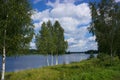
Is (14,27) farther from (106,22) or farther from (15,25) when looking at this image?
(106,22)

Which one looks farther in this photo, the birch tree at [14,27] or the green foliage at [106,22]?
the green foliage at [106,22]

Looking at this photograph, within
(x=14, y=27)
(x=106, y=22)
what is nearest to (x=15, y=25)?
(x=14, y=27)

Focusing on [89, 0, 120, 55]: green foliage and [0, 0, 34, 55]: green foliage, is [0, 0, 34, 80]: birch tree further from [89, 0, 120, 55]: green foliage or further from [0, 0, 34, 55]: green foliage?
[89, 0, 120, 55]: green foliage

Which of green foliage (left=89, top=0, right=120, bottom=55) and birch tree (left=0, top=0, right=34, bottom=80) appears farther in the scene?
green foliage (left=89, top=0, right=120, bottom=55)

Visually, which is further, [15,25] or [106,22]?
[106,22]

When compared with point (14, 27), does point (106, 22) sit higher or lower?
higher

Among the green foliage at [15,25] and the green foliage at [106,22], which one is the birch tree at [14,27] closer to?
the green foliage at [15,25]

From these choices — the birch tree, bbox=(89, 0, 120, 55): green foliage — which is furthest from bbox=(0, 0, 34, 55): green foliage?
bbox=(89, 0, 120, 55): green foliage

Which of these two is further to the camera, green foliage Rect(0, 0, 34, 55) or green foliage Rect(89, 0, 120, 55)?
green foliage Rect(89, 0, 120, 55)

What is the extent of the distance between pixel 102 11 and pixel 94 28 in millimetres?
2698

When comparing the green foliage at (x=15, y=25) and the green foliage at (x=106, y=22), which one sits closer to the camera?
the green foliage at (x=15, y=25)

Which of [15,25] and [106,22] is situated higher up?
[106,22]

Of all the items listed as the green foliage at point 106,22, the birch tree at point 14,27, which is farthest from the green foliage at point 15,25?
the green foliage at point 106,22

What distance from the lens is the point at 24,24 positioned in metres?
22.3
